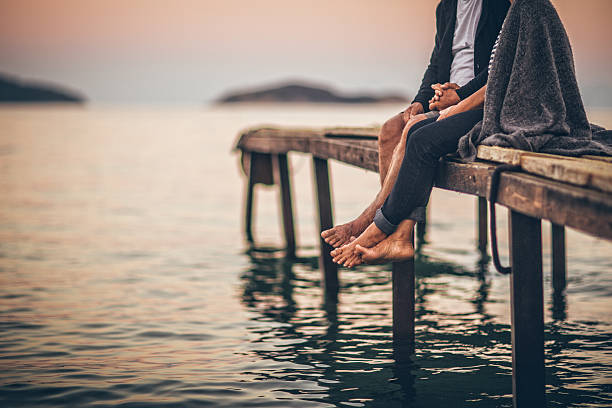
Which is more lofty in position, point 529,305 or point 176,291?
point 529,305

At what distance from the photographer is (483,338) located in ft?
20.0

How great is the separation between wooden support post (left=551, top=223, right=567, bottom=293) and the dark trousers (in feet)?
13.1

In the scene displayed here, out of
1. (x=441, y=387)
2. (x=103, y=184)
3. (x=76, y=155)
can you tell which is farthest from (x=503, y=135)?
(x=76, y=155)

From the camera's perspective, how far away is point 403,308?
538cm

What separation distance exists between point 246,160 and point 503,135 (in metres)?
7.90

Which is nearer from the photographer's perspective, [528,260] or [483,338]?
[528,260]

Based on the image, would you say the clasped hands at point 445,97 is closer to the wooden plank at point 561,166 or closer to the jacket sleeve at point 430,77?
the jacket sleeve at point 430,77

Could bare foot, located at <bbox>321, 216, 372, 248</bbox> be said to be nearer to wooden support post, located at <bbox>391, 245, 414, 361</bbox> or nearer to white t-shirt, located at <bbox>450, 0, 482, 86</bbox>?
wooden support post, located at <bbox>391, 245, 414, 361</bbox>

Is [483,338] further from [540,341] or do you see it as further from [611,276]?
[611,276]

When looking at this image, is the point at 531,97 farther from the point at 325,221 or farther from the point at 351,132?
the point at 325,221

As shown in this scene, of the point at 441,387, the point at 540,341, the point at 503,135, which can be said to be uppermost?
the point at 503,135

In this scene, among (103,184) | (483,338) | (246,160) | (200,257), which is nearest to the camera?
(483,338)

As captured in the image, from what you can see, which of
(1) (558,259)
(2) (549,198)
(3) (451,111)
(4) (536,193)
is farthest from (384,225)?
(1) (558,259)

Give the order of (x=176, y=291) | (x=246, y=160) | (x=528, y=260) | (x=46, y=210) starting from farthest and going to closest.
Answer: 1. (x=46, y=210)
2. (x=246, y=160)
3. (x=176, y=291)
4. (x=528, y=260)
